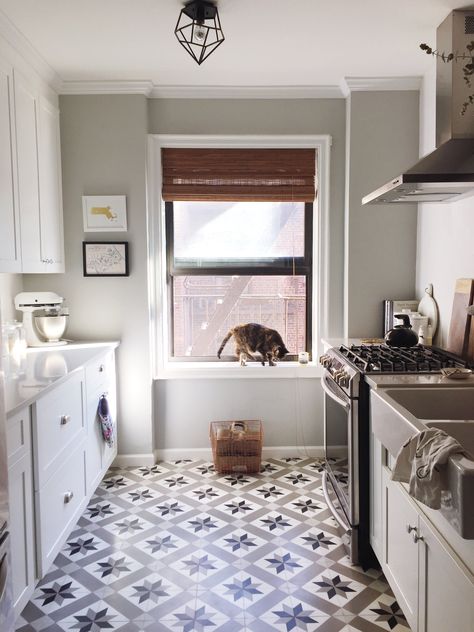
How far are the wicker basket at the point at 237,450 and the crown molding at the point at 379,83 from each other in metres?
2.31

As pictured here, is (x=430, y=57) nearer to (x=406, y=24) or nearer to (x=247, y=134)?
(x=406, y=24)

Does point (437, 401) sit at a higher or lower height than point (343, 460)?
higher

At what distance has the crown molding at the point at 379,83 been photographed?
3389 mm

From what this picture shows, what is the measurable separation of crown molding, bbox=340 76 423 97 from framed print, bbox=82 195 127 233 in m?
1.63

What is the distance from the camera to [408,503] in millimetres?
1820

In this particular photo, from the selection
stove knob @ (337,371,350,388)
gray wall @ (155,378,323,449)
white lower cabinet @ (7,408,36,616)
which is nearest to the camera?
white lower cabinet @ (7,408,36,616)

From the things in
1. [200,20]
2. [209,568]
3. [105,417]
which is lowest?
[209,568]

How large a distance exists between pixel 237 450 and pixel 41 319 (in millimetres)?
1505

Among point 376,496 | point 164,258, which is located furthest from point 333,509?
point 164,258

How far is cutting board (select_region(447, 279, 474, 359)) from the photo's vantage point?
261 centimetres

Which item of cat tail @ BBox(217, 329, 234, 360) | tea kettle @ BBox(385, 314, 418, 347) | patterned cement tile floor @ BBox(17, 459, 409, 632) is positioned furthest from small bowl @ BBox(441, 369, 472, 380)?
cat tail @ BBox(217, 329, 234, 360)

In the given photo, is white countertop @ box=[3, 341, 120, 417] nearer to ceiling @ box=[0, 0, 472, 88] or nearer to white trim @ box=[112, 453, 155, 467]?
white trim @ box=[112, 453, 155, 467]

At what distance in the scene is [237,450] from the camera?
137 inches

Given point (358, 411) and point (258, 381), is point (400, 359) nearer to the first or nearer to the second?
point (358, 411)
